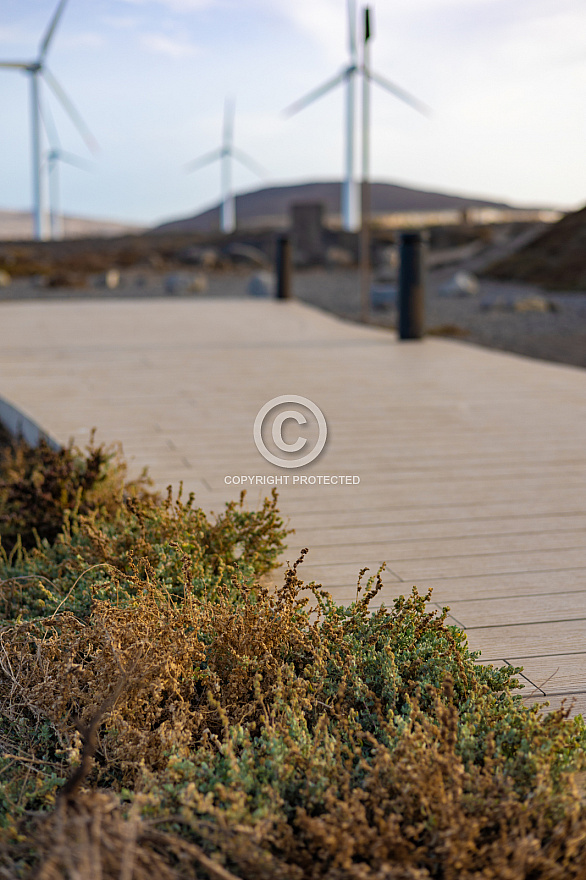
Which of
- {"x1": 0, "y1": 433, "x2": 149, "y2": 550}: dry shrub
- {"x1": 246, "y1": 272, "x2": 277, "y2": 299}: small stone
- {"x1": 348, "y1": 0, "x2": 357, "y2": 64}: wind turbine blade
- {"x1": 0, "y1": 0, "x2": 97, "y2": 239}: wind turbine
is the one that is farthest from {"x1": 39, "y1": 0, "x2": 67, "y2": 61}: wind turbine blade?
{"x1": 0, "y1": 433, "x2": 149, "y2": 550}: dry shrub

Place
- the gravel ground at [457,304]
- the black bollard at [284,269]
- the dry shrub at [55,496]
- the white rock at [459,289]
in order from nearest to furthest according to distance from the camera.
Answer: the dry shrub at [55,496]
the gravel ground at [457,304]
the black bollard at [284,269]
the white rock at [459,289]

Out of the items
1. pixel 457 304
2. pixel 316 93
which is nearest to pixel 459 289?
pixel 457 304

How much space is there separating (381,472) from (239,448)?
84 centimetres

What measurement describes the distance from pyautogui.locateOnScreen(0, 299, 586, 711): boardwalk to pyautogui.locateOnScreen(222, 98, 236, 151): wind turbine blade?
29.7m

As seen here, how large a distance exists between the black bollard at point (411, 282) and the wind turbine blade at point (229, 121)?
3050 cm

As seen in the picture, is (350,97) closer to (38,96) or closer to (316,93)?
(316,93)

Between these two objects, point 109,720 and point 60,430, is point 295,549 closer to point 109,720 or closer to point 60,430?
point 109,720

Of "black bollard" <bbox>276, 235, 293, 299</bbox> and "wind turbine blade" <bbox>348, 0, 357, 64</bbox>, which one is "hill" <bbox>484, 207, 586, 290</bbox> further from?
"black bollard" <bbox>276, 235, 293, 299</bbox>

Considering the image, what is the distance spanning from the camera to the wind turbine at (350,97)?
1616 centimetres

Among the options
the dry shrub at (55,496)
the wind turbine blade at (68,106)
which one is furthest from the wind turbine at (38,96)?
the dry shrub at (55,496)

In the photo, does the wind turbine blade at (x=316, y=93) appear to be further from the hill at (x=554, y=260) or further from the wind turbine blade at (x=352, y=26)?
the hill at (x=554, y=260)

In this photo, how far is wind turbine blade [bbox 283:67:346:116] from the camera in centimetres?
1890

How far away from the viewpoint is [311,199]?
66.7 m

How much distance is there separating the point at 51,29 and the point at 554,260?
14.4 m
